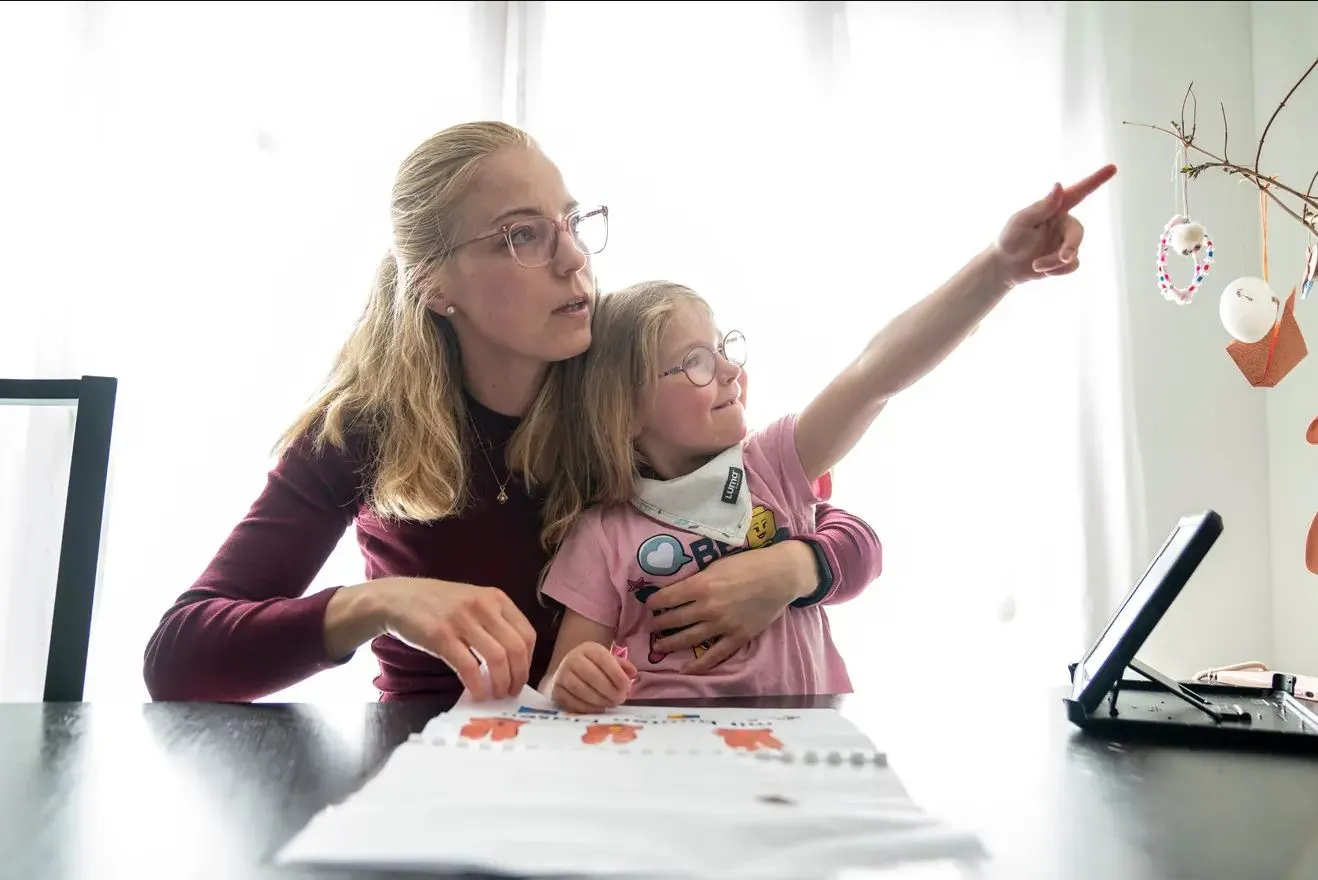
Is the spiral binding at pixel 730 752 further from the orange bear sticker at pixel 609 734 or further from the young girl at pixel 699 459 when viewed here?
the young girl at pixel 699 459

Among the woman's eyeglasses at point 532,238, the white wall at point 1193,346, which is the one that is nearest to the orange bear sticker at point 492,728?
the woman's eyeglasses at point 532,238

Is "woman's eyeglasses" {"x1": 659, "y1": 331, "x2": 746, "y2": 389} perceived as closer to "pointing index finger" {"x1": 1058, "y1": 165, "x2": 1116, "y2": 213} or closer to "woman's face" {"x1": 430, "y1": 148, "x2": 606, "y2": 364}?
"woman's face" {"x1": 430, "y1": 148, "x2": 606, "y2": 364}

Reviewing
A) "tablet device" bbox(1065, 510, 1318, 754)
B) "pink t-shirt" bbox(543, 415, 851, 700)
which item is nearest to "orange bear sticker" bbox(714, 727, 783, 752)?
"tablet device" bbox(1065, 510, 1318, 754)

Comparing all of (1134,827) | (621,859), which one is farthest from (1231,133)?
(621,859)

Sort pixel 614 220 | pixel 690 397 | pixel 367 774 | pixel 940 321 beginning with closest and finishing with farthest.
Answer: pixel 367 774 < pixel 940 321 < pixel 690 397 < pixel 614 220

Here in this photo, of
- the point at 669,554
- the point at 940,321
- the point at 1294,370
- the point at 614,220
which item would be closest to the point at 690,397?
the point at 669,554

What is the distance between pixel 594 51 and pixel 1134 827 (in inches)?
89.6

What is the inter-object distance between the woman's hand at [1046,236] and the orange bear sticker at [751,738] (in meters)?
0.57

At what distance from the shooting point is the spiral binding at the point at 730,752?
66 cm

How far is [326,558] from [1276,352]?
3.52 ft

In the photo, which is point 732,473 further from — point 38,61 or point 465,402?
point 38,61

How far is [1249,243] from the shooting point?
229cm

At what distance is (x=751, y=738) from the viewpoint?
2.37 feet

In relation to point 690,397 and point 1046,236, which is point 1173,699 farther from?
point 690,397
